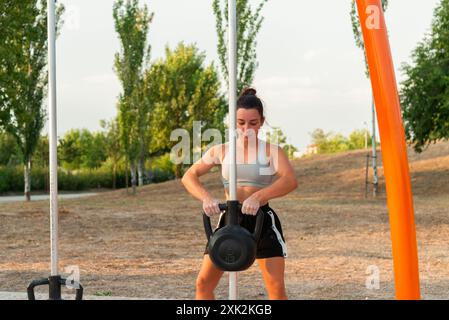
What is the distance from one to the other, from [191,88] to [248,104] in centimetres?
3945

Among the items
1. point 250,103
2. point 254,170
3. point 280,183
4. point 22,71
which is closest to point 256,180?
Answer: point 254,170

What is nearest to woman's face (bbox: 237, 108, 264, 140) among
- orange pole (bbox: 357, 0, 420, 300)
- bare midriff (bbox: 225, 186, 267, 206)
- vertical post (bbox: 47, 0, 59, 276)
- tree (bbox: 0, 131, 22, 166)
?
bare midriff (bbox: 225, 186, 267, 206)

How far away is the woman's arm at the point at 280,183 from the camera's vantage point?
3.70 metres

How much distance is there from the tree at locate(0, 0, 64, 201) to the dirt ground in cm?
318

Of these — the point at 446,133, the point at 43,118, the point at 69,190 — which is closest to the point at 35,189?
the point at 69,190

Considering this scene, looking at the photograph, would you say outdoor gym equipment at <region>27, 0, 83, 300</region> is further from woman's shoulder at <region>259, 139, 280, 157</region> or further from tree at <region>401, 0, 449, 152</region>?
tree at <region>401, 0, 449, 152</region>

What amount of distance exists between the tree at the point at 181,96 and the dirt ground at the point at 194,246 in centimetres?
1500

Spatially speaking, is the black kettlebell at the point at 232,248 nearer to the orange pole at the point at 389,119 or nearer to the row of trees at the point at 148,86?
the orange pole at the point at 389,119

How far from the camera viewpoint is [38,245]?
1355 centimetres

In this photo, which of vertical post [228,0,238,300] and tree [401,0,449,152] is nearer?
vertical post [228,0,238,300]

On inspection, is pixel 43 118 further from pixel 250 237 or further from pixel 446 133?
pixel 250 237

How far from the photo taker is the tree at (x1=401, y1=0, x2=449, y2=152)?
2511 cm

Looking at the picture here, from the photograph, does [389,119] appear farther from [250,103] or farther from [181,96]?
[181,96]
